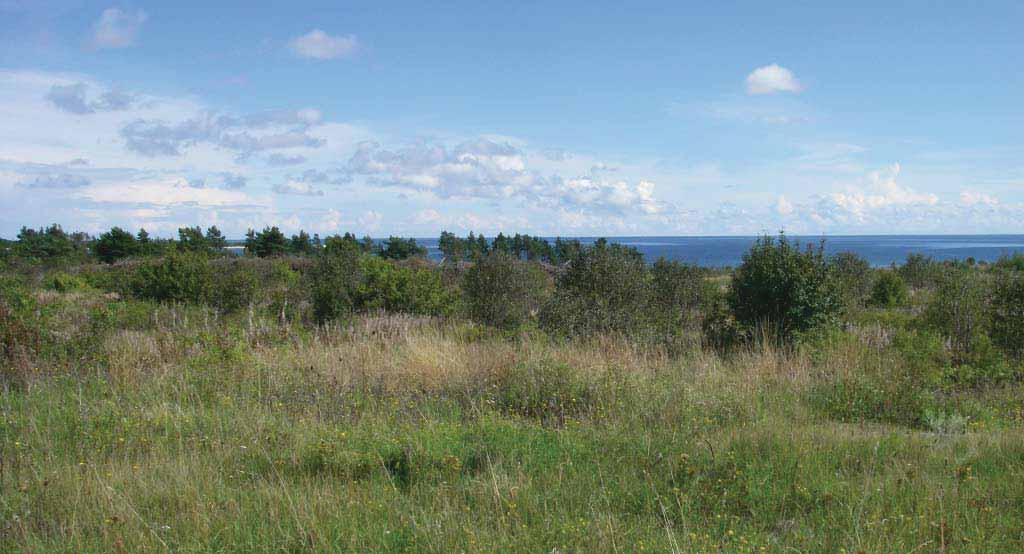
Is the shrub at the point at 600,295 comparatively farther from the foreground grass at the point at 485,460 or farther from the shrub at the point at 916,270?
the shrub at the point at 916,270

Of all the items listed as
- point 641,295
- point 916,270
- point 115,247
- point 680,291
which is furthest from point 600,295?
point 115,247

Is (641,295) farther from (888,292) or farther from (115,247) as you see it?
(115,247)

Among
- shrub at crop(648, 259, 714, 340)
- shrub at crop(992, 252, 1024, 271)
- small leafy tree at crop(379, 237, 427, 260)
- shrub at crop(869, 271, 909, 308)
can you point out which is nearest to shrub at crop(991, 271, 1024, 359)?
shrub at crop(992, 252, 1024, 271)

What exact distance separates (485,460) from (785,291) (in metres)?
8.08

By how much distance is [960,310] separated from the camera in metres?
11.4

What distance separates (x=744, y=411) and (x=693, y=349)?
12.2ft

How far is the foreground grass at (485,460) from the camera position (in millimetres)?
3914

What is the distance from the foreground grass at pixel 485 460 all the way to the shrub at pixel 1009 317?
3.48 m

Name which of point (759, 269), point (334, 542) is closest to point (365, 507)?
point (334, 542)

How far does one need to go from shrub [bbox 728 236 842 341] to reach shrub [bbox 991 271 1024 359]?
2.26 metres

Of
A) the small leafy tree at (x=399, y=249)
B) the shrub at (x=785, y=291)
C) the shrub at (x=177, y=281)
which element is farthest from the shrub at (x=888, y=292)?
the small leafy tree at (x=399, y=249)

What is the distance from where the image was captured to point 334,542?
3.79 m

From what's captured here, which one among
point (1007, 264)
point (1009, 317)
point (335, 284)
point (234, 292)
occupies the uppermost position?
point (1007, 264)

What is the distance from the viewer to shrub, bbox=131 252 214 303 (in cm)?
2088
